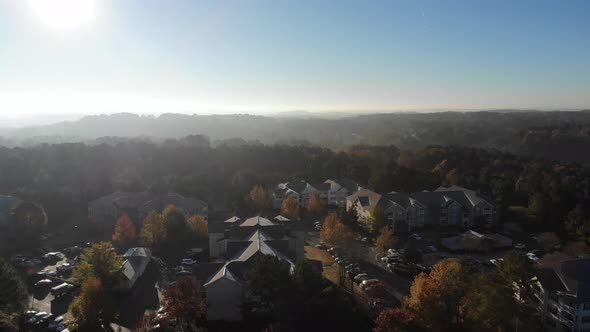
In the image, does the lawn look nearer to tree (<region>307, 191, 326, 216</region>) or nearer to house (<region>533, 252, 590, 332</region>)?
tree (<region>307, 191, 326, 216</region>)

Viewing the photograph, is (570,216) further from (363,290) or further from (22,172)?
(22,172)

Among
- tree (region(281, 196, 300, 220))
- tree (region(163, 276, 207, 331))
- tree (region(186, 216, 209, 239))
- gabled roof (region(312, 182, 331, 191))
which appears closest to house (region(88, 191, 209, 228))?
tree (region(186, 216, 209, 239))

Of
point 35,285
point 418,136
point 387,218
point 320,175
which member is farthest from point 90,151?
point 418,136

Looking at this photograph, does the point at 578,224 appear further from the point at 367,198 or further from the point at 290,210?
the point at 290,210

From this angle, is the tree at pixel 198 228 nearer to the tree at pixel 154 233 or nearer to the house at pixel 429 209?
the tree at pixel 154 233

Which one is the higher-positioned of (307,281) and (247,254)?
(307,281)

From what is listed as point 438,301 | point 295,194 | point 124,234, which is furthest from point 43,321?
point 295,194
